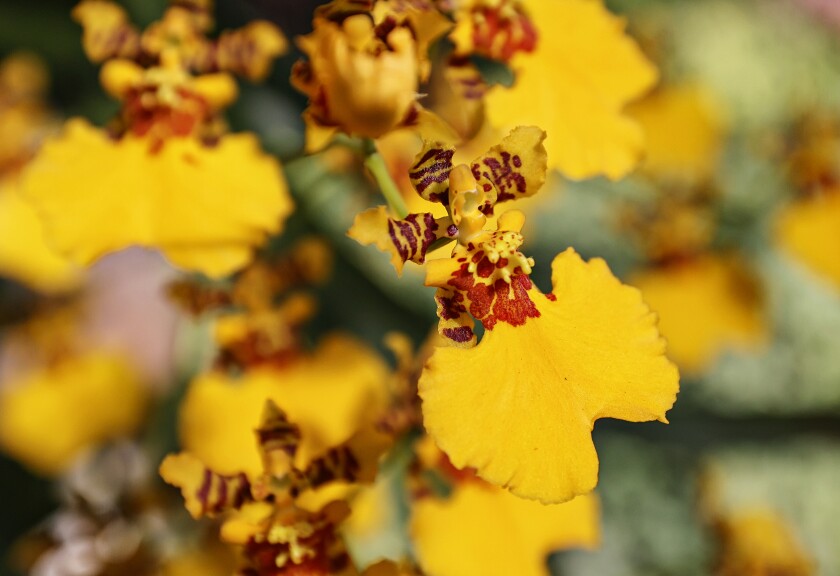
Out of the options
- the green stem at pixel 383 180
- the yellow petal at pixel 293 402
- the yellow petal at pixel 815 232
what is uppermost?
the green stem at pixel 383 180

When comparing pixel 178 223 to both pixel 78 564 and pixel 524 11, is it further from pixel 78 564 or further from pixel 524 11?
pixel 78 564

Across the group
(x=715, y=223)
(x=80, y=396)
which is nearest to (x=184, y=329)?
(x=80, y=396)

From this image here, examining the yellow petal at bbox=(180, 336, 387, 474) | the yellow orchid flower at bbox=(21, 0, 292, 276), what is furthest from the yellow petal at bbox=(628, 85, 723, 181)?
the yellow orchid flower at bbox=(21, 0, 292, 276)

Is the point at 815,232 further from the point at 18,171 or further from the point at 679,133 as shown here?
the point at 18,171

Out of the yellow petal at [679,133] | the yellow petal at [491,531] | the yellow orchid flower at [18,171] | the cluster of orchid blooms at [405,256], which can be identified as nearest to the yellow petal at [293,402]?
the cluster of orchid blooms at [405,256]

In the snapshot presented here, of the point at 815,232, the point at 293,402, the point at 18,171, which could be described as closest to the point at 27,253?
the point at 18,171

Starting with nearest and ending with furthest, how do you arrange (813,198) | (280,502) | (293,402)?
(280,502)
(293,402)
(813,198)

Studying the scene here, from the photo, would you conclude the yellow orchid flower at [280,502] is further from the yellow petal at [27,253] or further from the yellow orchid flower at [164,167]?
the yellow petal at [27,253]

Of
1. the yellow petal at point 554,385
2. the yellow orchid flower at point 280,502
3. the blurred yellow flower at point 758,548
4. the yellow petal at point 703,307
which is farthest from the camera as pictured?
the yellow petal at point 703,307
